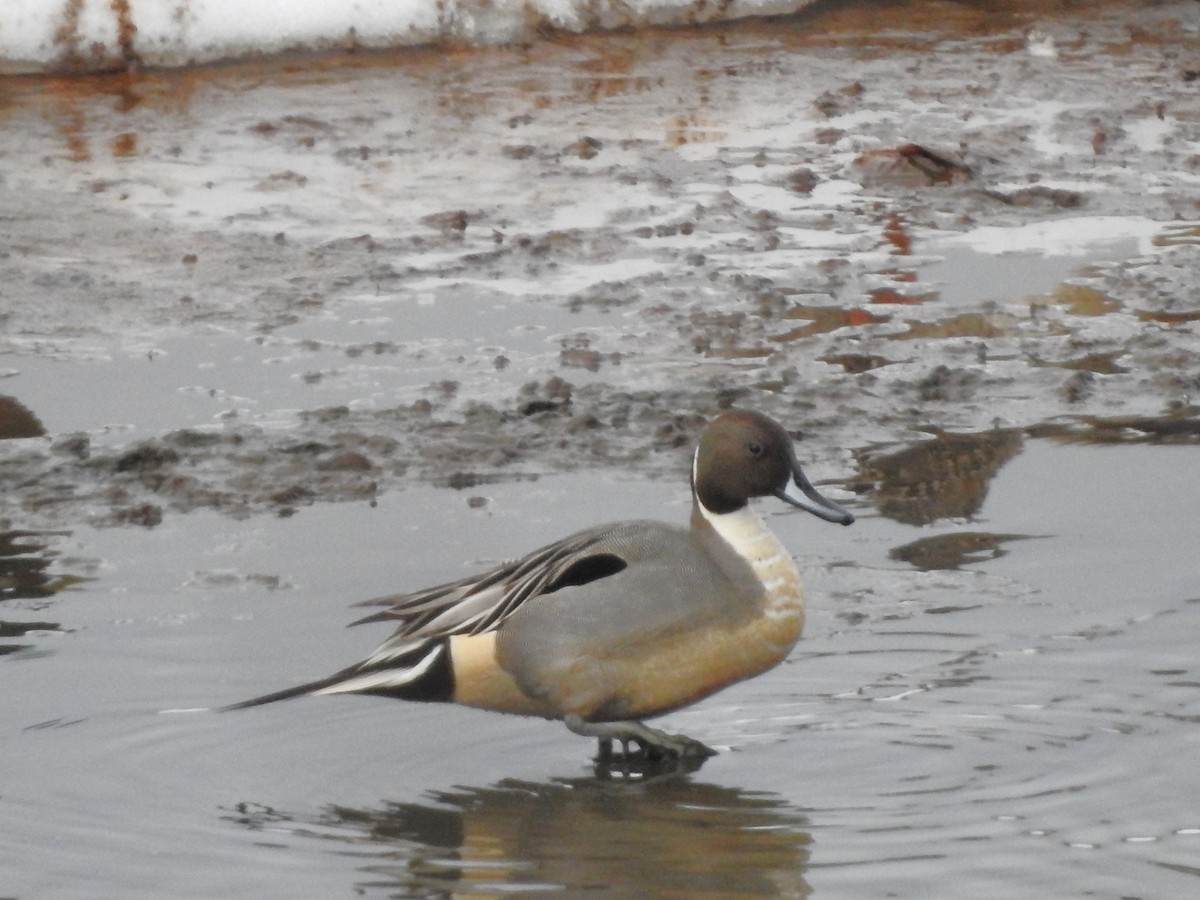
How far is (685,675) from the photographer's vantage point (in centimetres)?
484

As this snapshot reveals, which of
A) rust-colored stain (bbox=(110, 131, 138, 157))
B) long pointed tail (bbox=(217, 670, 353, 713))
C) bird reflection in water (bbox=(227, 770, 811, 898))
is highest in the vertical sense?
rust-colored stain (bbox=(110, 131, 138, 157))

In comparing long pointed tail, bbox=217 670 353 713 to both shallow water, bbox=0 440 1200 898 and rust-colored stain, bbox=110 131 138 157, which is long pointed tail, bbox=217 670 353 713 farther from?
rust-colored stain, bbox=110 131 138 157

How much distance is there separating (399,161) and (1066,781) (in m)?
7.59

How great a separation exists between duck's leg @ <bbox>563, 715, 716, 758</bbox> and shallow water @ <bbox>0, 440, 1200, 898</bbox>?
3.4 inches

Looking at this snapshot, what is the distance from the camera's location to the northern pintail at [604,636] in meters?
4.85

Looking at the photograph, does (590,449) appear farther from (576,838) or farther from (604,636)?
(576,838)

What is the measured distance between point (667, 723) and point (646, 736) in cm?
37

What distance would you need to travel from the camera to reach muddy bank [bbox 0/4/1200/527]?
23.7 ft

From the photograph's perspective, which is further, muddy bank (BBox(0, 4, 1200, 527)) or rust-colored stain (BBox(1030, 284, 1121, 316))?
rust-colored stain (BBox(1030, 284, 1121, 316))

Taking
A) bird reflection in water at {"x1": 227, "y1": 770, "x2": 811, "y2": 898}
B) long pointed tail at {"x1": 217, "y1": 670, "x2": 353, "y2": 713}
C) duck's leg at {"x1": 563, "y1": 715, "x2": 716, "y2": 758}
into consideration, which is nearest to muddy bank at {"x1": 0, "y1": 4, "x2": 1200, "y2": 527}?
long pointed tail at {"x1": 217, "y1": 670, "x2": 353, "y2": 713}

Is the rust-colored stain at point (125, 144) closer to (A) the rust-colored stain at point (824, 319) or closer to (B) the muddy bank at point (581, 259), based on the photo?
(B) the muddy bank at point (581, 259)

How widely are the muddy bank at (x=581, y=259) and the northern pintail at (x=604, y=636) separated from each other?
1755 mm

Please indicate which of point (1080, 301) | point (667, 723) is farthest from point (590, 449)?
point (1080, 301)

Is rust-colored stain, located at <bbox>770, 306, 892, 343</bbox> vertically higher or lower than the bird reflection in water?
higher
